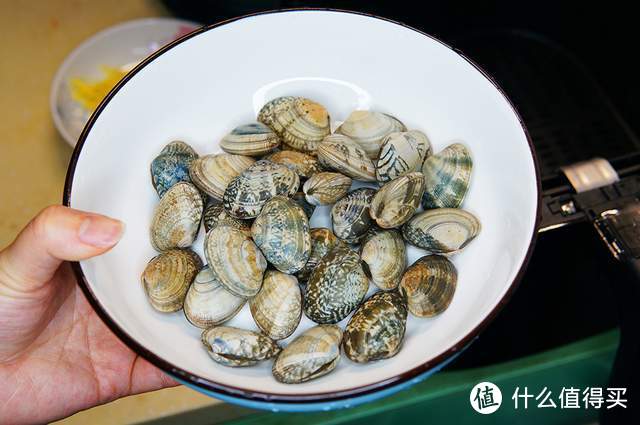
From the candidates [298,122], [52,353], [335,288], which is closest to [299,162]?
[298,122]

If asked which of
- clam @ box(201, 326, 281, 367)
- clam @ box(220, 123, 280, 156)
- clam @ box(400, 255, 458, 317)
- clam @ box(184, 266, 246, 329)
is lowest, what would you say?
clam @ box(201, 326, 281, 367)

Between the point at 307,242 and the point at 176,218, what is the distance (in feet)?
0.45

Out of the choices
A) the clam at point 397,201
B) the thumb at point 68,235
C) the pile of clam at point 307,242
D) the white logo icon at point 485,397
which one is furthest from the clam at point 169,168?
the white logo icon at point 485,397

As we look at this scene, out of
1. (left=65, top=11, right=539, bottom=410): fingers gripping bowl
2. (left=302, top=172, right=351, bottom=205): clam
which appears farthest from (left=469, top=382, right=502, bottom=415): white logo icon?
(left=302, top=172, right=351, bottom=205): clam

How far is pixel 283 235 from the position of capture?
603 millimetres

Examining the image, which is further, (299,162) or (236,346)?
(299,162)

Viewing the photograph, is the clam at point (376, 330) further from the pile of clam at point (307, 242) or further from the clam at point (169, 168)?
the clam at point (169, 168)

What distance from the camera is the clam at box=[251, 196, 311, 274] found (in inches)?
23.8

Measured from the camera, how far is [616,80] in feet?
3.57

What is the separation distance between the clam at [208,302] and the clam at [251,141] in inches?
5.8

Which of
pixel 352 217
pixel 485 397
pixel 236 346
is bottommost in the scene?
pixel 485 397

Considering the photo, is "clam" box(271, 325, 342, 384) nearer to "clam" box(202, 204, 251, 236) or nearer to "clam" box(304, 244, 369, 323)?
"clam" box(304, 244, 369, 323)

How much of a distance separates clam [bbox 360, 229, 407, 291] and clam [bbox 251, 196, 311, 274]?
0.20 feet

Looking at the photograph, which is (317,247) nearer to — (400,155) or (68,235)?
(400,155)
